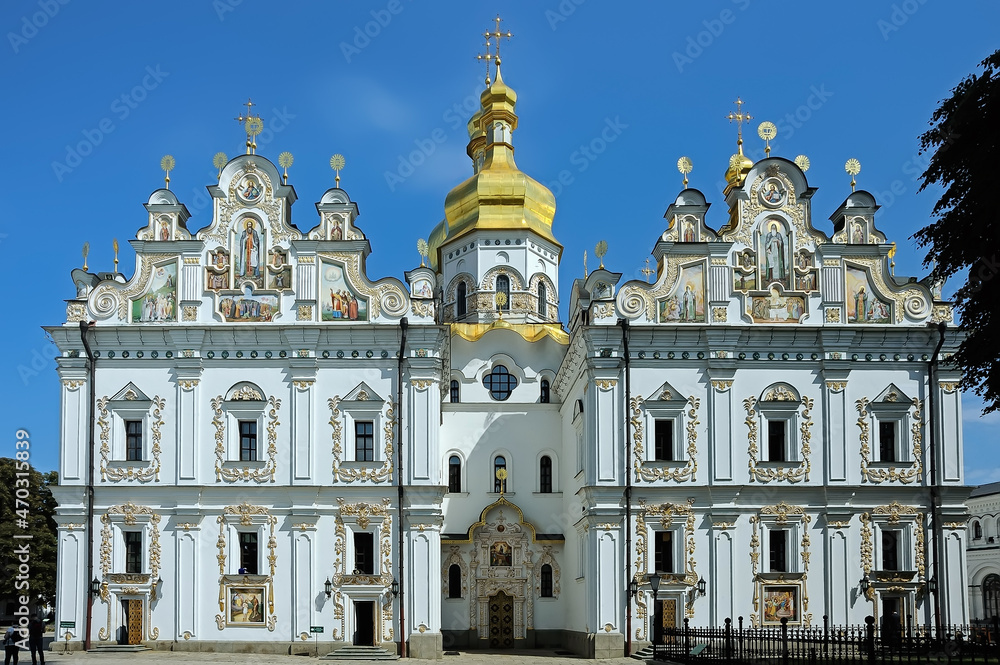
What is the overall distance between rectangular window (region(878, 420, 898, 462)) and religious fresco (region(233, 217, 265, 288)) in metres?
19.0

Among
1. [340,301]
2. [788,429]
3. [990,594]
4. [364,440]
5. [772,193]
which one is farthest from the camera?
[990,594]

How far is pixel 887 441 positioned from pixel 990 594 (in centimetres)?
3830

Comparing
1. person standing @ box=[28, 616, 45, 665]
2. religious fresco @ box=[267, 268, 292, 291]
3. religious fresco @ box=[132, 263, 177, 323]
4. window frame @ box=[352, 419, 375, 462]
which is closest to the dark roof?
window frame @ box=[352, 419, 375, 462]

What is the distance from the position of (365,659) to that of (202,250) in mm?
12962

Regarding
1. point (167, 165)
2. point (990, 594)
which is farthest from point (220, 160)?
point (990, 594)

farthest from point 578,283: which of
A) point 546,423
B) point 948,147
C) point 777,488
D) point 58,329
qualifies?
point 948,147

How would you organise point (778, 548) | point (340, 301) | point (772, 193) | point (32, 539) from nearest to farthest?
point (778, 548) < point (340, 301) < point (772, 193) < point (32, 539)

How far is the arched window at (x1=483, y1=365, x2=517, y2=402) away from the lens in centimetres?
4312

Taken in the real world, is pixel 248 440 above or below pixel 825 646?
above

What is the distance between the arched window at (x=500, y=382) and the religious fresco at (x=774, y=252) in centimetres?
1066

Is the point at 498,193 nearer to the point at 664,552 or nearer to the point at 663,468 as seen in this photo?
the point at 663,468

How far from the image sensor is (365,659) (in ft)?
109

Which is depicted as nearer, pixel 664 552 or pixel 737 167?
pixel 664 552

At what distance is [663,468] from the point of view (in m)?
35.3
